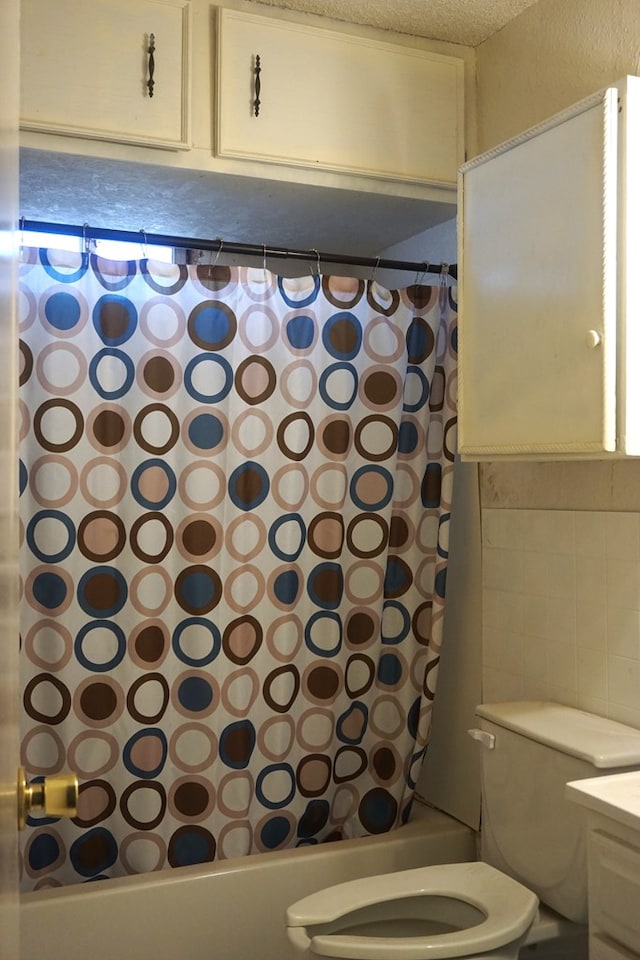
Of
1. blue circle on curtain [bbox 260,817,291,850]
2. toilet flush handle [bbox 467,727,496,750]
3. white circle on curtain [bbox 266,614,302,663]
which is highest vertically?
white circle on curtain [bbox 266,614,302,663]

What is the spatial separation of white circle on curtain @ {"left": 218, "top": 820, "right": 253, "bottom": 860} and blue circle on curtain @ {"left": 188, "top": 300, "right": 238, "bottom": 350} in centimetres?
113

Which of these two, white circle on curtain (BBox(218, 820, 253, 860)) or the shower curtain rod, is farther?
white circle on curtain (BBox(218, 820, 253, 860))

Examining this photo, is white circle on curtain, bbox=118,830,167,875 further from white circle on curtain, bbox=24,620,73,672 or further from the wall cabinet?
the wall cabinet

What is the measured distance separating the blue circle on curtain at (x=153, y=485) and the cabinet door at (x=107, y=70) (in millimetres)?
706

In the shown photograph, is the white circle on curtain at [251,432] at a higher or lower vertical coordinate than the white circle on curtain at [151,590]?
higher

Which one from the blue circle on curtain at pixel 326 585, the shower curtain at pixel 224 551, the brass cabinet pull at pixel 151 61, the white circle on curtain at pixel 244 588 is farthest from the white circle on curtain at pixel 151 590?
the brass cabinet pull at pixel 151 61

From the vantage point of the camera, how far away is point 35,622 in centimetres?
199

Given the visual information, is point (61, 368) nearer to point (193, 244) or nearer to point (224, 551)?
point (193, 244)

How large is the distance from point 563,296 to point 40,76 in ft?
3.86

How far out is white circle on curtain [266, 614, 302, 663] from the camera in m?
2.21

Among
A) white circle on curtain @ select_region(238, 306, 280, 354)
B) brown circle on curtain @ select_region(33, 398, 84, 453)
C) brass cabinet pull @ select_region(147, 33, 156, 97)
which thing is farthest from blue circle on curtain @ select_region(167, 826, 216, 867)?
brass cabinet pull @ select_region(147, 33, 156, 97)

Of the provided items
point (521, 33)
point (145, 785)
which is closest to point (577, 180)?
point (521, 33)

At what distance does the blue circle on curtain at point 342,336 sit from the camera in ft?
7.46

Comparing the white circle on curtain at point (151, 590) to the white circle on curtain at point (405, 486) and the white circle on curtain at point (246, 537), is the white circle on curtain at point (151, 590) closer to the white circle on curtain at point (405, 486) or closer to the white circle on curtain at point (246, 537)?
the white circle on curtain at point (246, 537)
